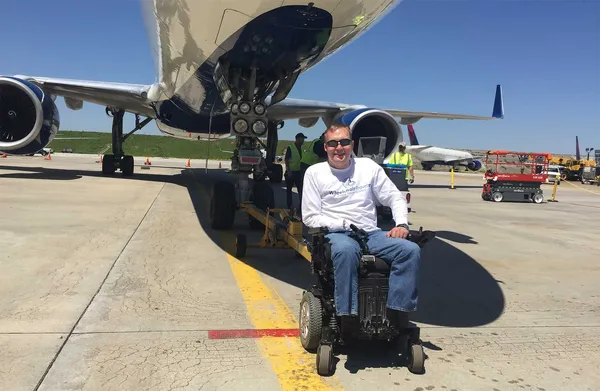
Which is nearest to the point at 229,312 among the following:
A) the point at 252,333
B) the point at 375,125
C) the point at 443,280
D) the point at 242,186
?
the point at 252,333

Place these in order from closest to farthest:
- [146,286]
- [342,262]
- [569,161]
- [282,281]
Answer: [342,262], [146,286], [282,281], [569,161]

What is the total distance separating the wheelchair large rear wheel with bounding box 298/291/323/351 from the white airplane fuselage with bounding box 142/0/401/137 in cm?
241

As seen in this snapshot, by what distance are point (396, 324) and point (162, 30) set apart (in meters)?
4.14

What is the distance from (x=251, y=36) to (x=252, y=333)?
2.79m

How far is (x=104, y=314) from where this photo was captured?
3562 millimetres

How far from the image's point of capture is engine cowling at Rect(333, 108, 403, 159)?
9086 millimetres

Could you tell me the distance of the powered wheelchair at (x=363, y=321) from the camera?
9.25 feet

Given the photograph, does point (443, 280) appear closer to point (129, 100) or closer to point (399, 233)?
point (399, 233)

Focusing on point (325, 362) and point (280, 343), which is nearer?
point (325, 362)

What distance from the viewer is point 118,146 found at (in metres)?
15.1

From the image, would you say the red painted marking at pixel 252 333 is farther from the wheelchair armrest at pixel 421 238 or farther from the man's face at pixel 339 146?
the man's face at pixel 339 146

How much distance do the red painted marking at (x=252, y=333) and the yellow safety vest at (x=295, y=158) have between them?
6031mm

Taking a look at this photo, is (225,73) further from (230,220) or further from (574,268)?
(574,268)

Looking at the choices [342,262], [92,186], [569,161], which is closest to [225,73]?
[342,262]
